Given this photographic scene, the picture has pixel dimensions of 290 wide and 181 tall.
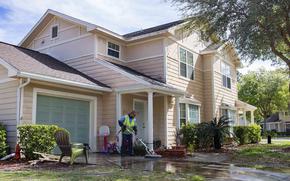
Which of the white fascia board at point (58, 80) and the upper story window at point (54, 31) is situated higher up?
the upper story window at point (54, 31)

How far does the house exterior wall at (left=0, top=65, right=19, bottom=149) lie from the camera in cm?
1166

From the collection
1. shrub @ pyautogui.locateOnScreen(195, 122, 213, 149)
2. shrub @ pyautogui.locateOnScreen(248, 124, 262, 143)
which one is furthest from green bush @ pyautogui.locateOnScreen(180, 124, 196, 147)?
→ shrub @ pyautogui.locateOnScreen(248, 124, 262, 143)

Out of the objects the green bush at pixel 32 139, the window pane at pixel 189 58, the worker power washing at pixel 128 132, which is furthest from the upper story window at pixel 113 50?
the green bush at pixel 32 139

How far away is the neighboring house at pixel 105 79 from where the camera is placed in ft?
39.9

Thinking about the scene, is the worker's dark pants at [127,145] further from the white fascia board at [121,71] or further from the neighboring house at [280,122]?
the neighboring house at [280,122]

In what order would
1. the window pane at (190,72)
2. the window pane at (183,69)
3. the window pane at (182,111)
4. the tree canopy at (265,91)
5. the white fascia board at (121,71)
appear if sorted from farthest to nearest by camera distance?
1. the tree canopy at (265,91)
2. the window pane at (190,72)
3. the window pane at (183,69)
4. the window pane at (182,111)
5. the white fascia board at (121,71)

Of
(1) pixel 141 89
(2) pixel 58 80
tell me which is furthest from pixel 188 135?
(2) pixel 58 80

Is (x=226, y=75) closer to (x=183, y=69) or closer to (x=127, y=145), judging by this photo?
(x=183, y=69)

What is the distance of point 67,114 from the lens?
13.6 m

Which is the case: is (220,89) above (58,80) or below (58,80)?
above

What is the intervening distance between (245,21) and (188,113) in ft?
21.4

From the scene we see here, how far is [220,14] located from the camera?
1439 centimetres

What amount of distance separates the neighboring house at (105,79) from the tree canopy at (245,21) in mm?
1735

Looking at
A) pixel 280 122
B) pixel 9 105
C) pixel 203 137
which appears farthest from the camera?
pixel 280 122
